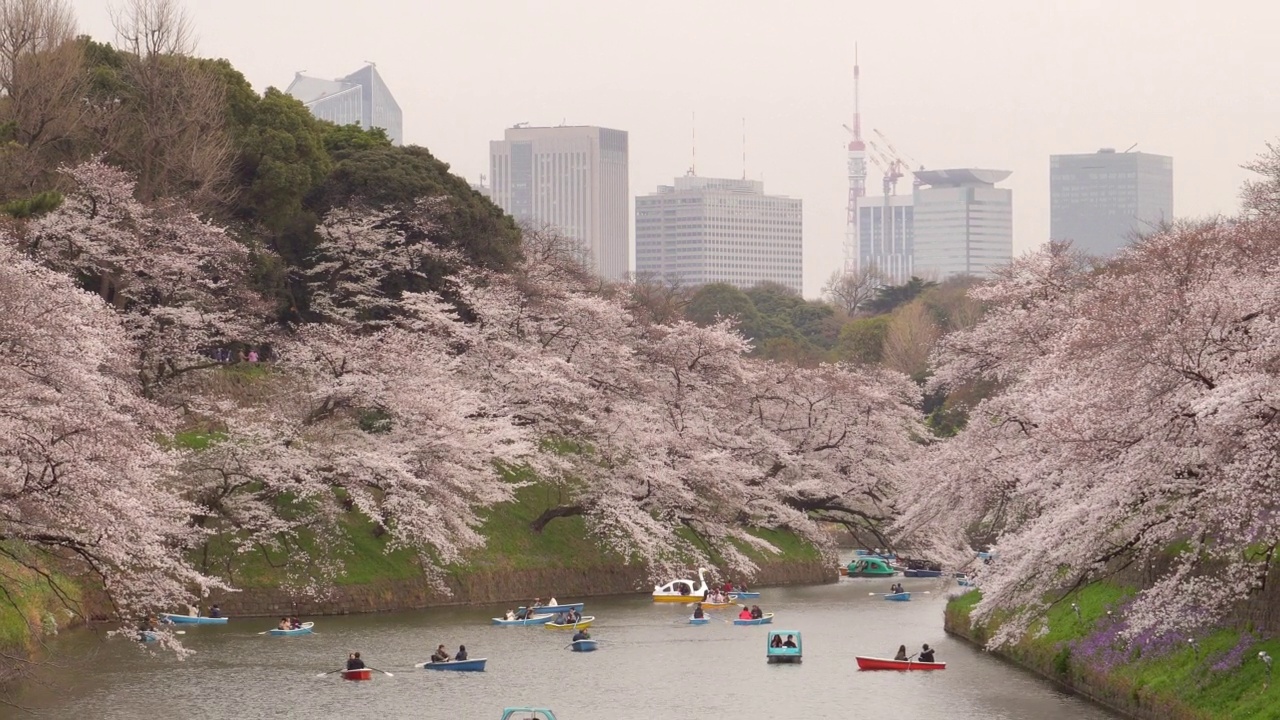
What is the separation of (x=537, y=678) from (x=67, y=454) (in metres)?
14.5

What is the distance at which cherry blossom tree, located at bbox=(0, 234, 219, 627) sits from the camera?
96.7 feet

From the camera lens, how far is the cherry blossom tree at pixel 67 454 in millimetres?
29469

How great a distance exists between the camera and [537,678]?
133 feet

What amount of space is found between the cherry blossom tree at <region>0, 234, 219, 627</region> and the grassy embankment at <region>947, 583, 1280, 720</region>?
775 inches

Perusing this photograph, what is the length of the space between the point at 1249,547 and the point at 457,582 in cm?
3119

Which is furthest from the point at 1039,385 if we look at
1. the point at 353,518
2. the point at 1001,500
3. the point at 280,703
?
the point at 353,518

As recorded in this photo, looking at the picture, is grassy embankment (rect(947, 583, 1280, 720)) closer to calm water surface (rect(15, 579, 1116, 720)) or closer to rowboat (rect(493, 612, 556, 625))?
calm water surface (rect(15, 579, 1116, 720))

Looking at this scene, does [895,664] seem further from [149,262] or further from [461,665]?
[149,262]

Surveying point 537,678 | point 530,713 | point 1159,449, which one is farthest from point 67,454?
point 1159,449

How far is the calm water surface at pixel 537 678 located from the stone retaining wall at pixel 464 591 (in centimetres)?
128

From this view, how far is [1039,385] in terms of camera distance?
43562mm

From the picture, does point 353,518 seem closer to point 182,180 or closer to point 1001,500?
point 182,180

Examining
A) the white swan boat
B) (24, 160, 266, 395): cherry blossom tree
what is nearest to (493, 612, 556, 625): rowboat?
the white swan boat

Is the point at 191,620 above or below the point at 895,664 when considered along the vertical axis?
above
